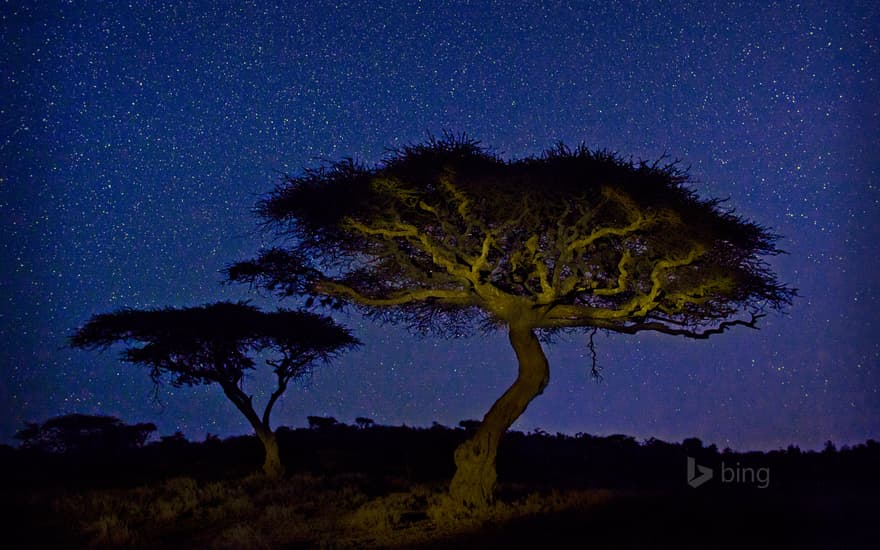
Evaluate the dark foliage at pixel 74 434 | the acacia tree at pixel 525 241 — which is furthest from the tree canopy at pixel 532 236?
the dark foliage at pixel 74 434

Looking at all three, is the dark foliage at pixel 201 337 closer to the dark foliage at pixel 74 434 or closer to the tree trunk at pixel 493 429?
the tree trunk at pixel 493 429

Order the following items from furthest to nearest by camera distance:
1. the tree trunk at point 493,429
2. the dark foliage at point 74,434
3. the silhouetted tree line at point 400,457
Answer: the dark foliage at point 74,434 < the silhouetted tree line at point 400,457 < the tree trunk at point 493,429

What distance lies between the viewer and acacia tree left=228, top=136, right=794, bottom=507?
1319cm

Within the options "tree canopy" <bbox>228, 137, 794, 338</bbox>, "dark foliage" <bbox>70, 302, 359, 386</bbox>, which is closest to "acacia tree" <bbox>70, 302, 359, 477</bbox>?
"dark foliage" <bbox>70, 302, 359, 386</bbox>

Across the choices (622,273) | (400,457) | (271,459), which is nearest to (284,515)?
(271,459)

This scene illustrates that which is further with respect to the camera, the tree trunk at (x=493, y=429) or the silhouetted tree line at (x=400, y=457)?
the silhouetted tree line at (x=400, y=457)

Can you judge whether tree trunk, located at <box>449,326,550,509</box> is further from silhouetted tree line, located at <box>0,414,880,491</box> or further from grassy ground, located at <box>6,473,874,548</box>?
silhouetted tree line, located at <box>0,414,880,491</box>

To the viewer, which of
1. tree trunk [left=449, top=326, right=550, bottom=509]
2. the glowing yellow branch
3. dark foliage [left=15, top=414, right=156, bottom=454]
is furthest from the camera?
dark foliage [left=15, top=414, right=156, bottom=454]

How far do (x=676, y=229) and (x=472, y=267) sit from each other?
376cm

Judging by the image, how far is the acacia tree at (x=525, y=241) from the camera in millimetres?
13188

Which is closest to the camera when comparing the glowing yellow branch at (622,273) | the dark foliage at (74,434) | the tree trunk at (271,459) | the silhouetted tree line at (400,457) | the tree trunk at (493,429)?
the glowing yellow branch at (622,273)

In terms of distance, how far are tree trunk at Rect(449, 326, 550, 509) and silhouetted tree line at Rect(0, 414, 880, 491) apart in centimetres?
649

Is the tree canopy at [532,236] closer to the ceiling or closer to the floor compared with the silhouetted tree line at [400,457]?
closer to the ceiling

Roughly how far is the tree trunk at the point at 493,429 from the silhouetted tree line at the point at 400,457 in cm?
649
